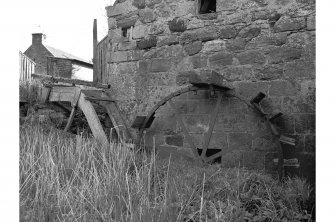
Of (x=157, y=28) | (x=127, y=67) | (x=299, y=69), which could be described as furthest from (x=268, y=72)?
(x=127, y=67)

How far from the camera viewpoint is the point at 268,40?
544 centimetres

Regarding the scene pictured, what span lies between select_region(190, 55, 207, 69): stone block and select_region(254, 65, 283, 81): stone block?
800mm

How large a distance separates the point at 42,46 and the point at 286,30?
2164cm

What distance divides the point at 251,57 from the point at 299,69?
679mm

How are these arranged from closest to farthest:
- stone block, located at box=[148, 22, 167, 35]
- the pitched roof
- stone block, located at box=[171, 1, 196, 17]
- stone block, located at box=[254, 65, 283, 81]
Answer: stone block, located at box=[254, 65, 283, 81] < stone block, located at box=[171, 1, 196, 17] < stone block, located at box=[148, 22, 167, 35] < the pitched roof

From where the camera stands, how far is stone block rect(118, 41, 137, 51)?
21.7 ft

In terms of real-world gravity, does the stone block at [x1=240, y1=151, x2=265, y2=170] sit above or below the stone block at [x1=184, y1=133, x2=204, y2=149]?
below

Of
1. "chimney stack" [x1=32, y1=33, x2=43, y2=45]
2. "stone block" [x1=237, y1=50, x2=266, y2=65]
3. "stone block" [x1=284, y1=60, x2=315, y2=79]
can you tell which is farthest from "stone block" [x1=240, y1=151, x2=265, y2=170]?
"chimney stack" [x1=32, y1=33, x2=43, y2=45]

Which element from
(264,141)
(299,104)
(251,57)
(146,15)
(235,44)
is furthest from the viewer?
(146,15)

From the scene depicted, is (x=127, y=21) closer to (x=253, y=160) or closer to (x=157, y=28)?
(x=157, y=28)

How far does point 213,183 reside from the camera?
12.8 feet

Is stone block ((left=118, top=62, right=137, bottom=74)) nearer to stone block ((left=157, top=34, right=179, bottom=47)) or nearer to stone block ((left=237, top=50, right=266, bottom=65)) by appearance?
stone block ((left=157, top=34, right=179, bottom=47))

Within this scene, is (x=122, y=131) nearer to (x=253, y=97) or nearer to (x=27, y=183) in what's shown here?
(x=253, y=97)
